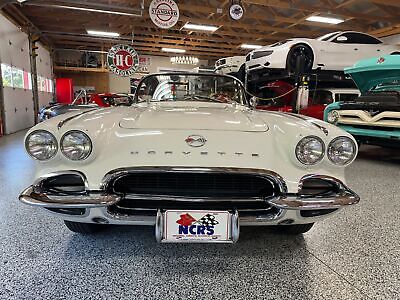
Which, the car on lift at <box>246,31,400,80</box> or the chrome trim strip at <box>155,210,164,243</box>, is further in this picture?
the car on lift at <box>246,31,400,80</box>

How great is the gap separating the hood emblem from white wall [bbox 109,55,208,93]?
16105 millimetres

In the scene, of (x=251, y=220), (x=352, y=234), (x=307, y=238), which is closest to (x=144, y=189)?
(x=251, y=220)

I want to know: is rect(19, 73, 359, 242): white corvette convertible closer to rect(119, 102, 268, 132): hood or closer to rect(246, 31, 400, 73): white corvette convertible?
rect(119, 102, 268, 132): hood

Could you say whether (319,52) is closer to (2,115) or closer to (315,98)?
(315,98)

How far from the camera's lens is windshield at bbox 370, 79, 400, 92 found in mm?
4445

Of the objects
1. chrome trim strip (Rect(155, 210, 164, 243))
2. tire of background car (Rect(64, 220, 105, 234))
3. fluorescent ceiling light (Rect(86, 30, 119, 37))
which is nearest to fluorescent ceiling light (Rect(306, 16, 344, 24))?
fluorescent ceiling light (Rect(86, 30, 119, 37))

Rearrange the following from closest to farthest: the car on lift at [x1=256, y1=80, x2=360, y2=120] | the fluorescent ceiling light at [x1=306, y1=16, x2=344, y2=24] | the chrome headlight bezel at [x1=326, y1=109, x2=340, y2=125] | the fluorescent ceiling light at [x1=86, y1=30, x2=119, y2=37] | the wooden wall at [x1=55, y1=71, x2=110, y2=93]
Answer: the chrome headlight bezel at [x1=326, y1=109, x2=340, y2=125] < the car on lift at [x1=256, y1=80, x2=360, y2=120] < the fluorescent ceiling light at [x1=306, y1=16, x2=344, y2=24] < the fluorescent ceiling light at [x1=86, y1=30, x2=119, y2=37] < the wooden wall at [x1=55, y1=71, x2=110, y2=93]

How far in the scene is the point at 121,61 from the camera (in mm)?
6531

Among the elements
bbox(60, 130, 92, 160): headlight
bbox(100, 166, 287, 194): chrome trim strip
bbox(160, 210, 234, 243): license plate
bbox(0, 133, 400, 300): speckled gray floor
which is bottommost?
bbox(0, 133, 400, 300): speckled gray floor

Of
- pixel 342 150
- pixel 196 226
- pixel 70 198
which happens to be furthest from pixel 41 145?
pixel 342 150

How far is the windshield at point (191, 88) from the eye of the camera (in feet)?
8.72

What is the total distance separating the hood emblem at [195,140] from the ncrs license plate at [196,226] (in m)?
0.32

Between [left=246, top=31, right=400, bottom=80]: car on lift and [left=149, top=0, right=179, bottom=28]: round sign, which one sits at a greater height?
[left=149, top=0, right=179, bottom=28]: round sign

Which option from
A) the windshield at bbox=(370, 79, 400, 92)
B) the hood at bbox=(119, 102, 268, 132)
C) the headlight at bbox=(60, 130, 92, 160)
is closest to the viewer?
the headlight at bbox=(60, 130, 92, 160)
